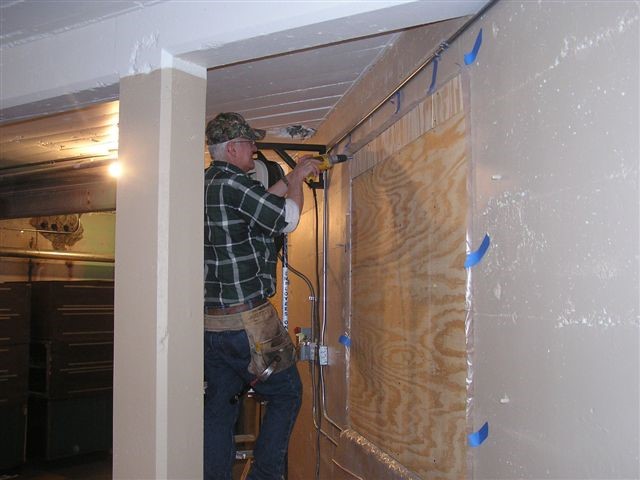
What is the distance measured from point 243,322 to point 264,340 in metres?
0.10

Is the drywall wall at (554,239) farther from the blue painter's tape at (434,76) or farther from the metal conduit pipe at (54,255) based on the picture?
the metal conduit pipe at (54,255)

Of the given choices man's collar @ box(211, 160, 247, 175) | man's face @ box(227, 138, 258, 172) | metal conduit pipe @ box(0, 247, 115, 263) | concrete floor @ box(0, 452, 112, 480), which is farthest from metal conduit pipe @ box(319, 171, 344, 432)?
metal conduit pipe @ box(0, 247, 115, 263)

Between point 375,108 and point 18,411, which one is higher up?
point 375,108

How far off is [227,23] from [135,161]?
1.53 ft

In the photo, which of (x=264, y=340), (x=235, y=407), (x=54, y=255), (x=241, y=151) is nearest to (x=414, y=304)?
(x=264, y=340)

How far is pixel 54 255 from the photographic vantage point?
6.43 m

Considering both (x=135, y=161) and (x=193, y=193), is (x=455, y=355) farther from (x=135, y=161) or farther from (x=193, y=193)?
(x=135, y=161)

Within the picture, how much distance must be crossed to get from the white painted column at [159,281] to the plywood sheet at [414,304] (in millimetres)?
678

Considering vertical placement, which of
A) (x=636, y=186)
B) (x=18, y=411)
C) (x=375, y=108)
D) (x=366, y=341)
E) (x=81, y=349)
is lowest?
(x=18, y=411)

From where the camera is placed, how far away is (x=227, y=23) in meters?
1.62

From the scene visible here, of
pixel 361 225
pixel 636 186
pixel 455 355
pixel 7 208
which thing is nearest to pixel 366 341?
pixel 361 225

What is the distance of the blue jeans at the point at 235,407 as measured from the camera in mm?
2234

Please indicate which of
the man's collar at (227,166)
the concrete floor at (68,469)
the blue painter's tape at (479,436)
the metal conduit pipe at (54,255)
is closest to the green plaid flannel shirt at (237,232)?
the man's collar at (227,166)

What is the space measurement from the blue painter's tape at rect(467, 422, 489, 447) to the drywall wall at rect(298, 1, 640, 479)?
13 mm
